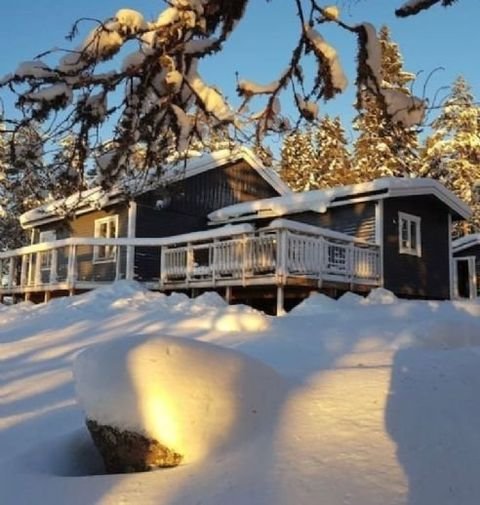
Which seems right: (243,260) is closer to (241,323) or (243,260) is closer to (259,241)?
(259,241)

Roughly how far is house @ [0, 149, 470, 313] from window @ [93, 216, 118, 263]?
1.9 inches

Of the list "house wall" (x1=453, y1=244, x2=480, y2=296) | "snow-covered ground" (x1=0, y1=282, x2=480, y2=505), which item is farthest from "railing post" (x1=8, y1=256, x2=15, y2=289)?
"house wall" (x1=453, y1=244, x2=480, y2=296)

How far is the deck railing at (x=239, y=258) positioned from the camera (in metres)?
15.1

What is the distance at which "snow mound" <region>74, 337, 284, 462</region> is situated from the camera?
4.18 m

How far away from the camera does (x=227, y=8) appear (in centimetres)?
414

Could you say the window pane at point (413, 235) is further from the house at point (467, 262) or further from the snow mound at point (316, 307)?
the house at point (467, 262)

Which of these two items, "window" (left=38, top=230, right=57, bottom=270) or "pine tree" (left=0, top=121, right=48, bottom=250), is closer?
"pine tree" (left=0, top=121, right=48, bottom=250)

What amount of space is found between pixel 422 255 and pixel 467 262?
30.2ft

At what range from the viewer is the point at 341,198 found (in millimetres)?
19328

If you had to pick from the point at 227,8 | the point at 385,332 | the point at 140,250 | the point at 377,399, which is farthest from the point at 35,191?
the point at 140,250

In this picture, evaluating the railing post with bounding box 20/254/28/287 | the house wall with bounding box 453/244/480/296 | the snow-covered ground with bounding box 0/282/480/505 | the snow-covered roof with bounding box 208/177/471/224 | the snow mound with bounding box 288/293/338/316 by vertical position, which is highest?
the snow-covered roof with bounding box 208/177/471/224

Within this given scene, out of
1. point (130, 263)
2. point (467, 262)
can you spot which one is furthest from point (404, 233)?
point (467, 262)

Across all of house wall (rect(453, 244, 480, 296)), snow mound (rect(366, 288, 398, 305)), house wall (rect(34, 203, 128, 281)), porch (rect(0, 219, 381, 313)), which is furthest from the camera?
house wall (rect(453, 244, 480, 296))

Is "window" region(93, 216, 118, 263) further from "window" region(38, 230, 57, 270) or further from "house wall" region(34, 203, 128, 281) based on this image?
"window" region(38, 230, 57, 270)
